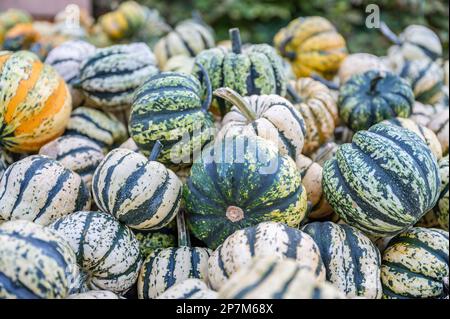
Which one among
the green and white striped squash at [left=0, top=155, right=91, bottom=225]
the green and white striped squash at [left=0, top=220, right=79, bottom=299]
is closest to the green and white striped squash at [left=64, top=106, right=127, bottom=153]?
the green and white striped squash at [left=0, top=155, right=91, bottom=225]

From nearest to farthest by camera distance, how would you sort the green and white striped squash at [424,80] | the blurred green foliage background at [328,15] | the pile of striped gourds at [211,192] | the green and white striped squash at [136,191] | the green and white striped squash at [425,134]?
the pile of striped gourds at [211,192] < the green and white striped squash at [136,191] < the green and white striped squash at [425,134] < the green and white striped squash at [424,80] < the blurred green foliage background at [328,15]

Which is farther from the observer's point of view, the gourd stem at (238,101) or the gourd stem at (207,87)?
the gourd stem at (207,87)

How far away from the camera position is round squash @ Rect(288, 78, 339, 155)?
232 cm

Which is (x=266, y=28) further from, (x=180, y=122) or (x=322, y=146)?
(x=180, y=122)

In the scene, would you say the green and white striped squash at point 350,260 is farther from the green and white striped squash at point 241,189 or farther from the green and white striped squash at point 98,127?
the green and white striped squash at point 98,127

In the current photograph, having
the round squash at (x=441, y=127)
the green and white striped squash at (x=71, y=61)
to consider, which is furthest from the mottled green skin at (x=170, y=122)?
the round squash at (x=441, y=127)

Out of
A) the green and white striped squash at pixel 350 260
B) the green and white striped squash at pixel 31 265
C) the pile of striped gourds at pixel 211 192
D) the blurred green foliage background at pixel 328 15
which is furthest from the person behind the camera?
the blurred green foliage background at pixel 328 15

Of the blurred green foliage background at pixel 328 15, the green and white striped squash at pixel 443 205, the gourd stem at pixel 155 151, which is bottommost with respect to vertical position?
the blurred green foliage background at pixel 328 15

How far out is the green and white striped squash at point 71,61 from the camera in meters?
2.51

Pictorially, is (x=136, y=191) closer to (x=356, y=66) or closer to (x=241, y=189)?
(x=241, y=189)

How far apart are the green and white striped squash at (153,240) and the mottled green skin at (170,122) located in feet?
0.89

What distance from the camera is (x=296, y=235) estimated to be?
4.89 feet

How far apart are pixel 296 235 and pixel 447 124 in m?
1.33
